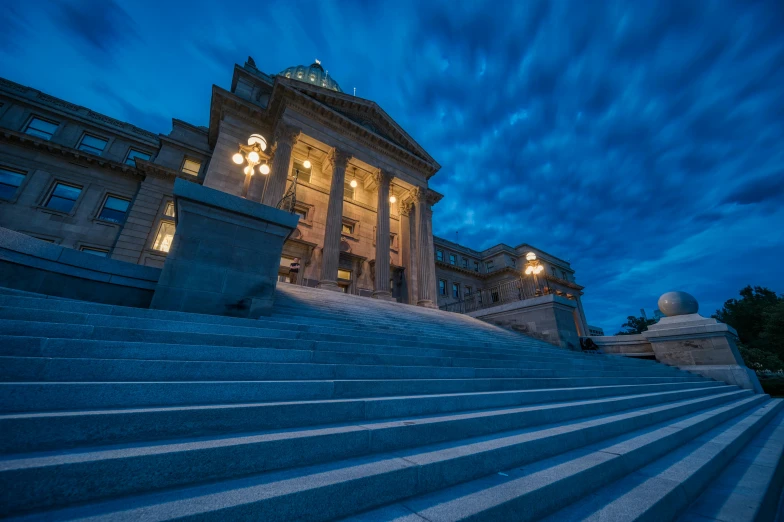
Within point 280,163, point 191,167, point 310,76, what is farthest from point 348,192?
point 310,76

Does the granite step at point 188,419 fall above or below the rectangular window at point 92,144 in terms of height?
below

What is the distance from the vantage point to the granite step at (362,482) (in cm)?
140

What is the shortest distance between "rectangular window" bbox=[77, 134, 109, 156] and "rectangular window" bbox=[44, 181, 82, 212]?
9.90 feet

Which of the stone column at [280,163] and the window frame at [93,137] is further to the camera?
the window frame at [93,137]

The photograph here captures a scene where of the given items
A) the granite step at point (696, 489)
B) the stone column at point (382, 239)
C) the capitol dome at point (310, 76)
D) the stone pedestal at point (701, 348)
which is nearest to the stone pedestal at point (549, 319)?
the stone pedestal at point (701, 348)

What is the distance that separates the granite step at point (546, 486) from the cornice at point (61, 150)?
83.3 feet

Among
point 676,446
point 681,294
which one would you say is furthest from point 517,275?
point 676,446

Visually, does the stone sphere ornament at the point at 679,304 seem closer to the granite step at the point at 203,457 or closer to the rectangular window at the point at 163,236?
the granite step at the point at 203,457

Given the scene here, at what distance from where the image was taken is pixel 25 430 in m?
1.63

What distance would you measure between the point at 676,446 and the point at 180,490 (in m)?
5.31

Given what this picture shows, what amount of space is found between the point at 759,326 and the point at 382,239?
56844mm

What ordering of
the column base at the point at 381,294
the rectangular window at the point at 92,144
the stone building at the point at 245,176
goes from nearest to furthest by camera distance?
the stone building at the point at 245,176
the column base at the point at 381,294
the rectangular window at the point at 92,144

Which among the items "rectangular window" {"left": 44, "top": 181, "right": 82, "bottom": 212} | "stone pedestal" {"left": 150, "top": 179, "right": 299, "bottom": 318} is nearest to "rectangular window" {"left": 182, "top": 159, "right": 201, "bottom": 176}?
"rectangular window" {"left": 44, "top": 181, "right": 82, "bottom": 212}

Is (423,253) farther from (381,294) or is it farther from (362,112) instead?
(362,112)
